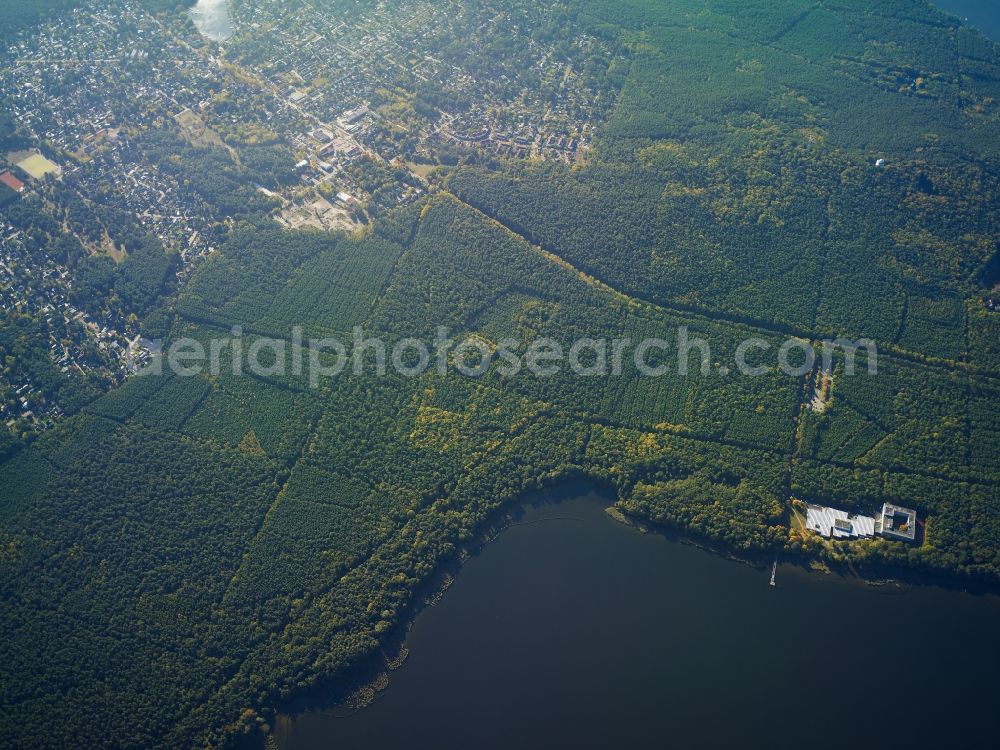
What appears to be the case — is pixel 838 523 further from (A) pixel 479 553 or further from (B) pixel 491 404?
(B) pixel 491 404

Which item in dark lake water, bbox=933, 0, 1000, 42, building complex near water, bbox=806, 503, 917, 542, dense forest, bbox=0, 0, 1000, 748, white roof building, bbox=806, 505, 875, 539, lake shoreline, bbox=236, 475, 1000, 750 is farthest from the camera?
dark lake water, bbox=933, 0, 1000, 42

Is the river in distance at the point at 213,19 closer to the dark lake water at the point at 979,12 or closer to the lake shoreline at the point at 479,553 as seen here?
the lake shoreline at the point at 479,553

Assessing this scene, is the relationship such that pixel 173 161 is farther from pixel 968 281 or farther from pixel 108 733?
pixel 968 281

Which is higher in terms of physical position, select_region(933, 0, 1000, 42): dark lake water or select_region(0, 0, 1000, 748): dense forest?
select_region(933, 0, 1000, 42): dark lake water

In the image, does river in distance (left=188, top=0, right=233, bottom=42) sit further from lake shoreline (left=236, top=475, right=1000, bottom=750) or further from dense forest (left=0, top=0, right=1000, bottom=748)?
lake shoreline (left=236, top=475, right=1000, bottom=750)

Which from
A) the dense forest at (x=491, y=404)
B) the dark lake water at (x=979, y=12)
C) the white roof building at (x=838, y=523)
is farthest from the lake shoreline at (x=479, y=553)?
the dark lake water at (x=979, y=12)

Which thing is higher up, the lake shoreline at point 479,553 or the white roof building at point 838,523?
the white roof building at point 838,523

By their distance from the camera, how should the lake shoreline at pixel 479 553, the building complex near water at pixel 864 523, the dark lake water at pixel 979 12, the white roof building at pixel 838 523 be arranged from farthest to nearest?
the dark lake water at pixel 979 12 < the white roof building at pixel 838 523 < the building complex near water at pixel 864 523 < the lake shoreline at pixel 479 553

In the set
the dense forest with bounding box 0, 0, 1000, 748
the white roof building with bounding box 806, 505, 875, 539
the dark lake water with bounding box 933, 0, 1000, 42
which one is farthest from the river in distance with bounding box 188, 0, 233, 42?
the dark lake water with bounding box 933, 0, 1000, 42
